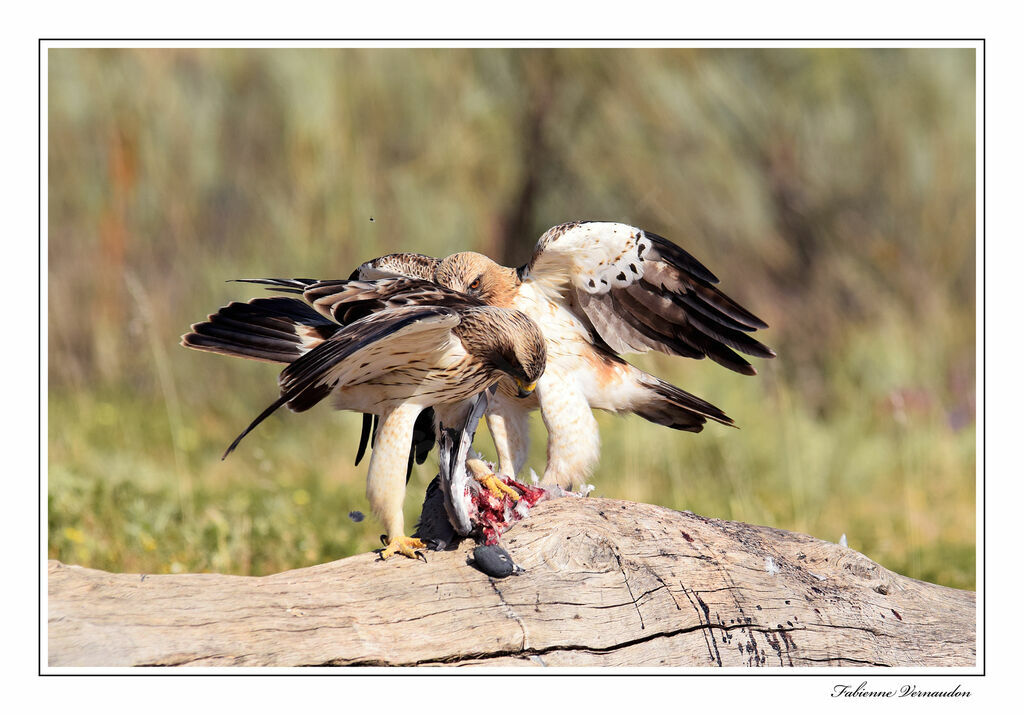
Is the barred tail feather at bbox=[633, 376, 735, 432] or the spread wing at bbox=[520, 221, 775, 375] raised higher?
the spread wing at bbox=[520, 221, 775, 375]

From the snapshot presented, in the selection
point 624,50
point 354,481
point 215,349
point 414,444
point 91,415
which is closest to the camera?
point 215,349

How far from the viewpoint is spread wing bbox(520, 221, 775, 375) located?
14.8ft

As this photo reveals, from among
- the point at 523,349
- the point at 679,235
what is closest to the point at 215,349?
the point at 523,349

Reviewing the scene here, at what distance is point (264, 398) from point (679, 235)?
3.75 m

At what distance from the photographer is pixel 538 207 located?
8.55 m

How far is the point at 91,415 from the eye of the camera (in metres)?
7.89

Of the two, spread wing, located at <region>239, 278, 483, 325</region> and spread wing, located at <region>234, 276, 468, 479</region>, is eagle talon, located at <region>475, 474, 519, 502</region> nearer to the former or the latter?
spread wing, located at <region>234, 276, 468, 479</region>

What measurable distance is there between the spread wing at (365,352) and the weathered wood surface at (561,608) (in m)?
0.62

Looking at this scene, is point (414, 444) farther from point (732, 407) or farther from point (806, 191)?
point (806, 191)

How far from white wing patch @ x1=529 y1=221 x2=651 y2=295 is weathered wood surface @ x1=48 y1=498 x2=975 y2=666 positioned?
45.0 inches

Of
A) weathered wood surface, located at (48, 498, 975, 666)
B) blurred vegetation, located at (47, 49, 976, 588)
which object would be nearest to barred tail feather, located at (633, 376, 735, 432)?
weathered wood surface, located at (48, 498, 975, 666)

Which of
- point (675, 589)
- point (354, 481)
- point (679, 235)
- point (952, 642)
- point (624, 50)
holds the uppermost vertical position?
point (624, 50)

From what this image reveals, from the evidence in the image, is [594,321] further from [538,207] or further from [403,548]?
[538,207]

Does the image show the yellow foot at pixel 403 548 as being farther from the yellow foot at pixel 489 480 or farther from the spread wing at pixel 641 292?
the spread wing at pixel 641 292
